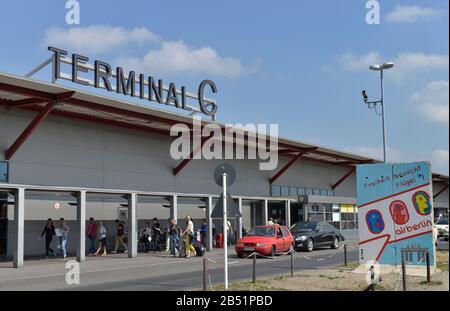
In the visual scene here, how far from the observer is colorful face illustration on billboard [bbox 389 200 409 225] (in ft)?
55.9

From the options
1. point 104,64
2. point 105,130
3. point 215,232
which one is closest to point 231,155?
point 215,232

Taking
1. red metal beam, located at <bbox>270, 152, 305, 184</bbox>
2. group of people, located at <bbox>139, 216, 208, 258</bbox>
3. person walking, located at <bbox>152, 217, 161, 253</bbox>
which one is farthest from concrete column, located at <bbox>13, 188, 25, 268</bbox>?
red metal beam, located at <bbox>270, 152, 305, 184</bbox>

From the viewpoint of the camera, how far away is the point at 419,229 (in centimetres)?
1684

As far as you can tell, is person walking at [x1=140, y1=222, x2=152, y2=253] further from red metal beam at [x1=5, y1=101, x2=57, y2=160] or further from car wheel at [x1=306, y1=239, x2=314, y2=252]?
red metal beam at [x1=5, y1=101, x2=57, y2=160]

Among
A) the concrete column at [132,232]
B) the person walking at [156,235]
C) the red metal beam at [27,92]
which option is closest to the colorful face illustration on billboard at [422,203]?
the concrete column at [132,232]

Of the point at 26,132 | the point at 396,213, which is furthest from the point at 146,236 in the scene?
the point at 396,213

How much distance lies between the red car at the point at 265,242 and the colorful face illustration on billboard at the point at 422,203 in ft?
29.2

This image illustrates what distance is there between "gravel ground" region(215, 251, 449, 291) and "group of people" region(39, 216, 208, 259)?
9810mm

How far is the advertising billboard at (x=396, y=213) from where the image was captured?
1681 centimetres

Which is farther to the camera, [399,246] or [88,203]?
[88,203]

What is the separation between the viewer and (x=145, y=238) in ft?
95.8

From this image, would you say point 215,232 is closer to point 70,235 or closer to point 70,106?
point 70,235

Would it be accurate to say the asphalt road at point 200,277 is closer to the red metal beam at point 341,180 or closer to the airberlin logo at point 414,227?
the airberlin logo at point 414,227

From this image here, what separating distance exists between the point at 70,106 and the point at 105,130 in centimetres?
374
